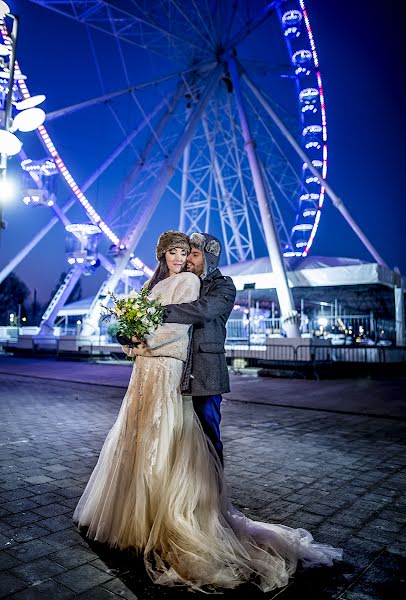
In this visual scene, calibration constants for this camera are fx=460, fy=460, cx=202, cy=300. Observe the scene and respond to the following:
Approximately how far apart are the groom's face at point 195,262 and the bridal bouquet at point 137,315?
53 cm

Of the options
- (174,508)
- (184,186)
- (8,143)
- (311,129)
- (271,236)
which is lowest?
(174,508)

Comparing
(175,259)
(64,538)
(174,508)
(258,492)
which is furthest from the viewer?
(258,492)

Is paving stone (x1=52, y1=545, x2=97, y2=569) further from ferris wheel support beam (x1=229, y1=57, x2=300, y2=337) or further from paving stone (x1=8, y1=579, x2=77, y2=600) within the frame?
ferris wheel support beam (x1=229, y1=57, x2=300, y2=337)

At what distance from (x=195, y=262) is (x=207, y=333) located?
48 centimetres

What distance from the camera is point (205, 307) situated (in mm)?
2588

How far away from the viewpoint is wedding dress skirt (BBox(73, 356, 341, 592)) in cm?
225

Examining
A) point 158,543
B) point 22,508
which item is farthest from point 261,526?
point 22,508

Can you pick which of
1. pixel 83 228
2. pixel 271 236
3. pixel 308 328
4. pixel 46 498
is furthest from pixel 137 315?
pixel 83 228

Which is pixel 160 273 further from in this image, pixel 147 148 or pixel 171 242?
pixel 147 148

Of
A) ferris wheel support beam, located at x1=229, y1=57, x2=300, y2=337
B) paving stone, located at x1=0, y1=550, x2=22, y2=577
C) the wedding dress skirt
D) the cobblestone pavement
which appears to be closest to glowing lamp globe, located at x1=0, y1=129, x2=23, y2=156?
the cobblestone pavement

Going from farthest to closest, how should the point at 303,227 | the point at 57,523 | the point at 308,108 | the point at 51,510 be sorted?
the point at 303,227, the point at 308,108, the point at 51,510, the point at 57,523

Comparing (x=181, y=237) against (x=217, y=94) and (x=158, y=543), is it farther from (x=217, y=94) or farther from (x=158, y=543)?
(x=217, y=94)

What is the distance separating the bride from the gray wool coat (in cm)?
10

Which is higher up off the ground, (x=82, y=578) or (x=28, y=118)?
(x=28, y=118)
